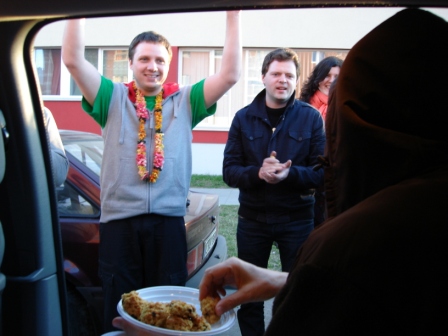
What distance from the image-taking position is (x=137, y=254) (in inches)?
117

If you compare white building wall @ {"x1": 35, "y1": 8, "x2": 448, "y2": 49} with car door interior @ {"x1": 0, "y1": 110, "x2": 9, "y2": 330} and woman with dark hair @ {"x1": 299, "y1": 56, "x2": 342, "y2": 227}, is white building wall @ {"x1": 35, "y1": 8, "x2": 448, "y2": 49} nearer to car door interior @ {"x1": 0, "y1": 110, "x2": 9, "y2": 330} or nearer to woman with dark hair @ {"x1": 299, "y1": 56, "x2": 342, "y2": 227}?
woman with dark hair @ {"x1": 299, "y1": 56, "x2": 342, "y2": 227}

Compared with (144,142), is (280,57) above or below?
above

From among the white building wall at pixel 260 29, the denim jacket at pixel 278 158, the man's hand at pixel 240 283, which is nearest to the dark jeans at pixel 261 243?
the denim jacket at pixel 278 158

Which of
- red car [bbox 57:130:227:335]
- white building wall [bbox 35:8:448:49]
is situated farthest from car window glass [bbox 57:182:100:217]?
white building wall [bbox 35:8:448:49]

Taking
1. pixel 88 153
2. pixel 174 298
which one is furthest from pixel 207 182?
pixel 174 298

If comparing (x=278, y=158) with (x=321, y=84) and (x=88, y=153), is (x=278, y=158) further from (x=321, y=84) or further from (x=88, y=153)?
(x=88, y=153)

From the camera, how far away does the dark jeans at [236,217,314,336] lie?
356 centimetres

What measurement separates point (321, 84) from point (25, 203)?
306cm

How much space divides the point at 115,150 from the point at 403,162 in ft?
7.34

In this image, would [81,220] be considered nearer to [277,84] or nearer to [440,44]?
[277,84]

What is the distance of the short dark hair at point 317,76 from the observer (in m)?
4.30

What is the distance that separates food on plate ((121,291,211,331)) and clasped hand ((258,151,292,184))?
1798 mm

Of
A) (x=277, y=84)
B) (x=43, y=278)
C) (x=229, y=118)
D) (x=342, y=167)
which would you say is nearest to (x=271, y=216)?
(x=277, y=84)

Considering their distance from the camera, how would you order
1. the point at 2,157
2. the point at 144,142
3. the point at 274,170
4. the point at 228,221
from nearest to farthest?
the point at 2,157 < the point at 144,142 < the point at 274,170 < the point at 228,221
